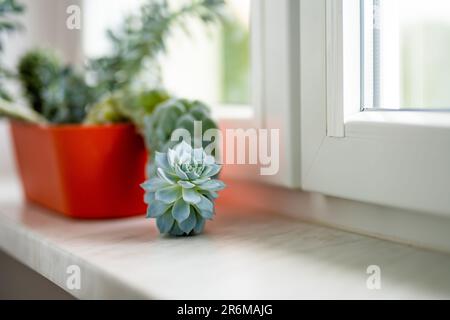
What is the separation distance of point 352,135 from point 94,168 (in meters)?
0.31

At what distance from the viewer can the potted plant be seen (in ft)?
2.27

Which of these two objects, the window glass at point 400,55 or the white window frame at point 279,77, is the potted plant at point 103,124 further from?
the window glass at point 400,55

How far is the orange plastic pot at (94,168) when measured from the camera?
0.69 m

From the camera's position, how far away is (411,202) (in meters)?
0.52

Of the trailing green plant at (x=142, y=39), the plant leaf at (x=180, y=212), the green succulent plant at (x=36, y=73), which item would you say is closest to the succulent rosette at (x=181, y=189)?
the plant leaf at (x=180, y=212)

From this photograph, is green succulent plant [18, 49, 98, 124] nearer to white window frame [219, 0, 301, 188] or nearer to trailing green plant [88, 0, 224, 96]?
trailing green plant [88, 0, 224, 96]

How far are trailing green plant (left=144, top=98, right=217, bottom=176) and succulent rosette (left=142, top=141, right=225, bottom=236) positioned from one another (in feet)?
0.18

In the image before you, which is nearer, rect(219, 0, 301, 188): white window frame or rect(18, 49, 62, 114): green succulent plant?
rect(219, 0, 301, 188): white window frame

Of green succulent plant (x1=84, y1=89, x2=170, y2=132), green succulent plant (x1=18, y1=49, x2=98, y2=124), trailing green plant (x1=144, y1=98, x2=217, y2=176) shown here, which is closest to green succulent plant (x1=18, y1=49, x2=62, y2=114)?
green succulent plant (x1=18, y1=49, x2=98, y2=124)

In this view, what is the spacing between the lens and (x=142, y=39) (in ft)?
2.57

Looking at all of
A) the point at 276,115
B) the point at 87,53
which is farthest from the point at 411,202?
the point at 87,53

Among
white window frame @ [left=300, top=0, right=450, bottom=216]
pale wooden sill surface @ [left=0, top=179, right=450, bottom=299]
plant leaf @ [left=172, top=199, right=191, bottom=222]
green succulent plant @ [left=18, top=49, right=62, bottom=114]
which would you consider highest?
green succulent plant @ [left=18, top=49, right=62, bottom=114]

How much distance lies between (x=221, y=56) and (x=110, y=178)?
1.42ft

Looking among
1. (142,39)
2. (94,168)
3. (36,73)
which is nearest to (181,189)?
(94,168)
